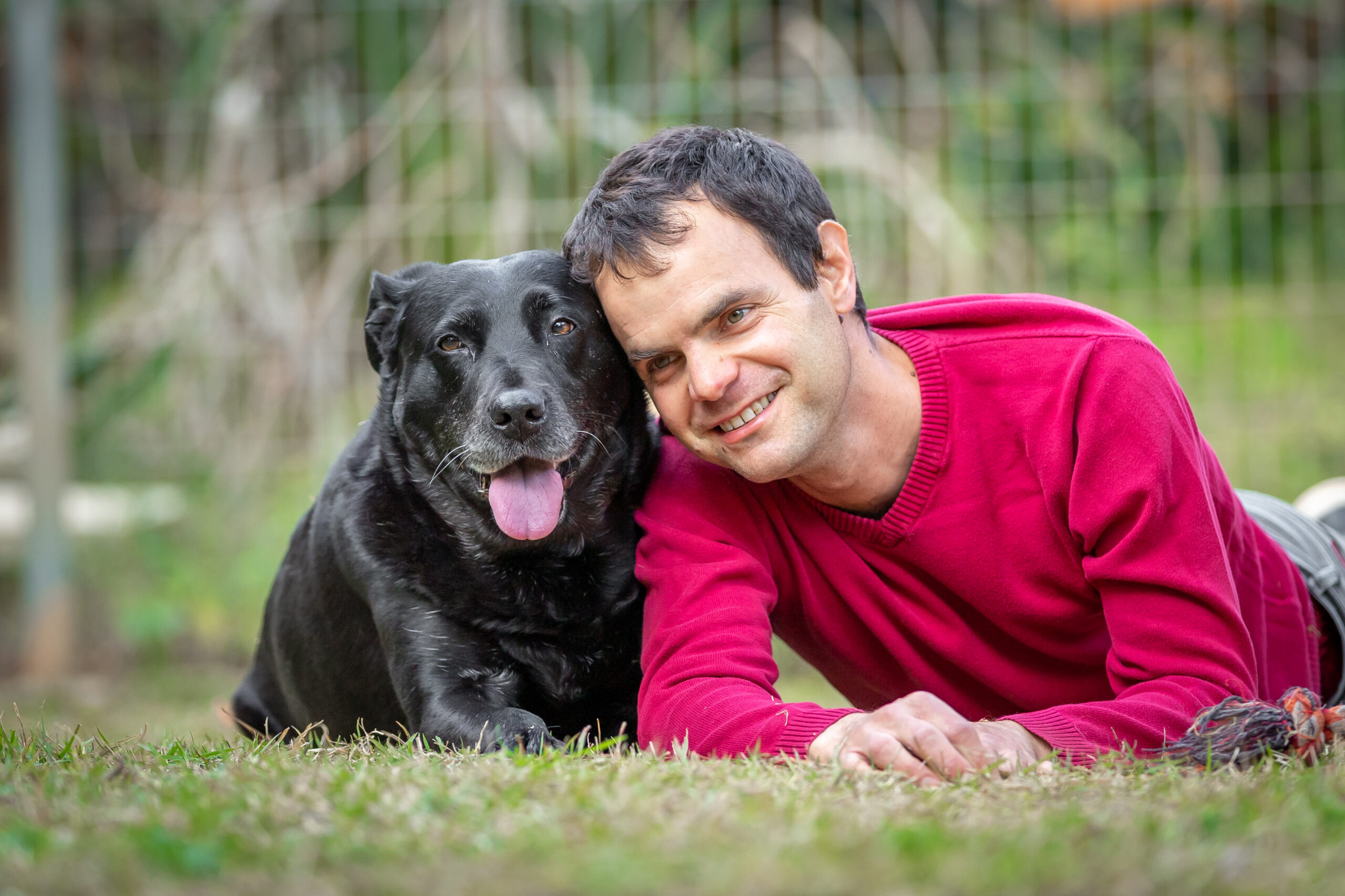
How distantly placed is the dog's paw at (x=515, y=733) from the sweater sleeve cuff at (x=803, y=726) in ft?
1.41

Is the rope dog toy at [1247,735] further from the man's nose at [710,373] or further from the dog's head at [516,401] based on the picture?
the dog's head at [516,401]

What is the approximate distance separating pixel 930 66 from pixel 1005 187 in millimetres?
612

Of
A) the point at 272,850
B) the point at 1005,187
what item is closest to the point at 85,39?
the point at 1005,187

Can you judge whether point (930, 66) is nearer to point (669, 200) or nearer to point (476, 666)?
point (669, 200)

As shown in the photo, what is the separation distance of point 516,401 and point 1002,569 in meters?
0.95

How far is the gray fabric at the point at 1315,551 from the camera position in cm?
281

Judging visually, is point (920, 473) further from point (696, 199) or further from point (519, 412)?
point (519, 412)

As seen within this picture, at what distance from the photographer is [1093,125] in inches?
209

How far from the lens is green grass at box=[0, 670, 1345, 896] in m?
1.22

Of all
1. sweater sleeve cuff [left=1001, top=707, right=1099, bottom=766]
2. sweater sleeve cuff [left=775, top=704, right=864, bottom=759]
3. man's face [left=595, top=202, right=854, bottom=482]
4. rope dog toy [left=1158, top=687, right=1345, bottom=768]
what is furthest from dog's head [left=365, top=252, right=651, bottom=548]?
rope dog toy [left=1158, top=687, right=1345, bottom=768]

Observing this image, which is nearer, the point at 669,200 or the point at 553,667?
the point at 669,200

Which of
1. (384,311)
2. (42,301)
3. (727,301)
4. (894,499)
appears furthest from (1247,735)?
(42,301)

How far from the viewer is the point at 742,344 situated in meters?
2.21

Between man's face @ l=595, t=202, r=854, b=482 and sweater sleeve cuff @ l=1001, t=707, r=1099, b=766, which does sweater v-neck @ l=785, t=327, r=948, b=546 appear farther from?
sweater sleeve cuff @ l=1001, t=707, r=1099, b=766
